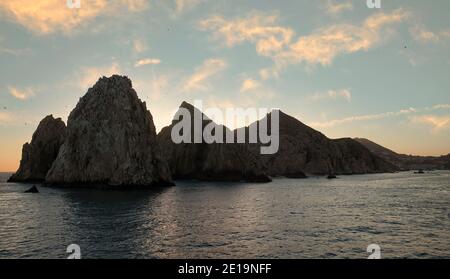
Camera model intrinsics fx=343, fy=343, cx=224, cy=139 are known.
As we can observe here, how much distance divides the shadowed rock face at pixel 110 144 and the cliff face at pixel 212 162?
41.1 metres

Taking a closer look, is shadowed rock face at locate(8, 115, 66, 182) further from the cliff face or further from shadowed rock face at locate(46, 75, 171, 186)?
the cliff face

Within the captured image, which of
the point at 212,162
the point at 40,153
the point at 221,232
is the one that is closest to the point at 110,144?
the point at 40,153

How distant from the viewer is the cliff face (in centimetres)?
14562

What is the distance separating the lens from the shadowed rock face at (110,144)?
308ft

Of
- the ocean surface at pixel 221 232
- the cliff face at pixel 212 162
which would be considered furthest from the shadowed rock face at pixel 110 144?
the ocean surface at pixel 221 232

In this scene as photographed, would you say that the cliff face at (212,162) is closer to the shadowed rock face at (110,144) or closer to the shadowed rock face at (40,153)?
the shadowed rock face at (110,144)

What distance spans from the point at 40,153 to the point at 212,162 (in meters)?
68.5

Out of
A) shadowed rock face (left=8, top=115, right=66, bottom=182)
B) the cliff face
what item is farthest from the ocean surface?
the cliff face

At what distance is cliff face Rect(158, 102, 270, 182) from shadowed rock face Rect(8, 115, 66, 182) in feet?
164

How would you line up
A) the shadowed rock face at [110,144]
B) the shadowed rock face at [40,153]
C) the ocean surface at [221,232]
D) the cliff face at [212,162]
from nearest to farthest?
the ocean surface at [221,232]
the shadowed rock face at [110,144]
the shadowed rock face at [40,153]
the cliff face at [212,162]

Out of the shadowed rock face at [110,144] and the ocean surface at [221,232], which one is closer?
the ocean surface at [221,232]

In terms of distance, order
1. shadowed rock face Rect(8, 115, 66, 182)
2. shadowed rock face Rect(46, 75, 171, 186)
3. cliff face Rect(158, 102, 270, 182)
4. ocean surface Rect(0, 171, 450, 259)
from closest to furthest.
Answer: ocean surface Rect(0, 171, 450, 259) → shadowed rock face Rect(46, 75, 171, 186) → shadowed rock face Rect(8, 115, 66, 182) → cliff face Rect(158, 102, 270, 182)
